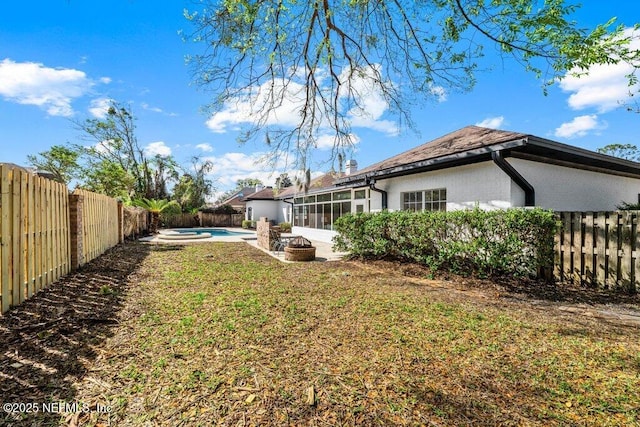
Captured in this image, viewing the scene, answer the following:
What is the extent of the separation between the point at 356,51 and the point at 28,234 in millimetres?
6812

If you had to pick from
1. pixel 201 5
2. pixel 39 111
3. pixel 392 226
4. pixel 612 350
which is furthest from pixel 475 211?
pixel 39 111

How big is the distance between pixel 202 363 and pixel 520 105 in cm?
1141

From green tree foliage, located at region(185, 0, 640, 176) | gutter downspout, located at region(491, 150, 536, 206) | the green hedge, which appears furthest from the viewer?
gutter downspout, located at region(491, 150, 536, 206)

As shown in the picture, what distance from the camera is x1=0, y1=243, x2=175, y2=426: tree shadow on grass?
2.28 metres

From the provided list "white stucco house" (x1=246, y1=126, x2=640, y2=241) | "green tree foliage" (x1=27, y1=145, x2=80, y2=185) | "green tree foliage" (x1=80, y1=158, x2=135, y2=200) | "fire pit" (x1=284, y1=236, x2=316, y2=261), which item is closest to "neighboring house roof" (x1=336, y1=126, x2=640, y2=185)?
"white stucco house" (x1=246, y1=126, x2=640, y2=241)

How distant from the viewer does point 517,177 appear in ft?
24.7

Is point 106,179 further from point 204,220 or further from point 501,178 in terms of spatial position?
point 501,178

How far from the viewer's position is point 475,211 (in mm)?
7008

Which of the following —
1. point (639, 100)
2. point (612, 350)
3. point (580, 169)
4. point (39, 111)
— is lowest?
point (612, 350)

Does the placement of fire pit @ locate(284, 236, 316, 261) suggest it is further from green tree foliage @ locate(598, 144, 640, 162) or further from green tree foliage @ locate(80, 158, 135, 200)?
green tree foliage @ locate(598, 144, 640, 162)

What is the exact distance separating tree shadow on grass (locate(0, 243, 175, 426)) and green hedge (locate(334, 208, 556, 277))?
684 cm

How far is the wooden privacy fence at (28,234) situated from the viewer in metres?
3.99

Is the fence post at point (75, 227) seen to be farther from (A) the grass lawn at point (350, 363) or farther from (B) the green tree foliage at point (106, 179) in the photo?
(B) the green tree foliage at point (106, 179)

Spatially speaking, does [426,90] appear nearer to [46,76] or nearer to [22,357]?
[22,357]
